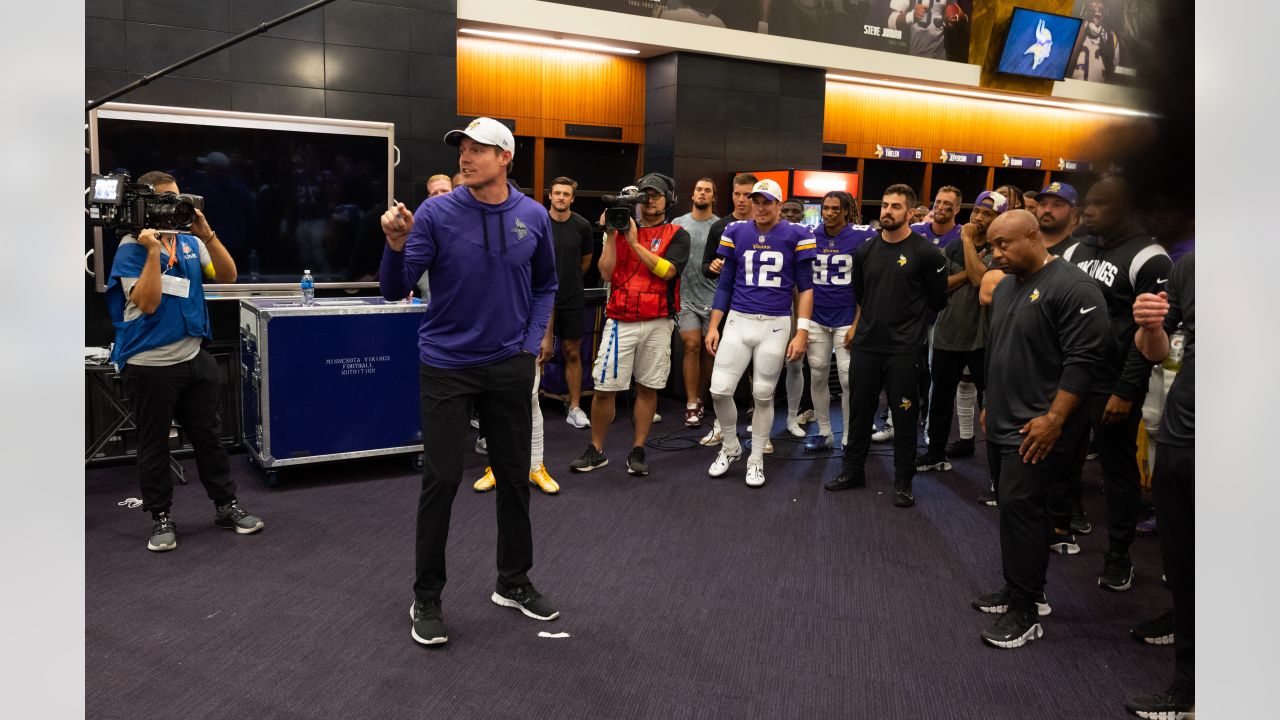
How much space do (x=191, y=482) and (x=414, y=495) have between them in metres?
1.38

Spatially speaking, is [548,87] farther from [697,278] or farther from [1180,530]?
[1180,530]

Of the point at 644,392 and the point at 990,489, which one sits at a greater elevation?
the point at 644,392

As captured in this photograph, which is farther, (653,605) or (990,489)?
(990,489)

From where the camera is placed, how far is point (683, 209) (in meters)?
9.32

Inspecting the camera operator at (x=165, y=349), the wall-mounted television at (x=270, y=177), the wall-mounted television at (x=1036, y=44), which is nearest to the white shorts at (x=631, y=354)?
the camera operator at (x=165, y=349)

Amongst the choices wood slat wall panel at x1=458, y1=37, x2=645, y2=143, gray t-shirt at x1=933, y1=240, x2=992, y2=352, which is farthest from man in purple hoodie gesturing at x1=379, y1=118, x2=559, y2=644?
wood slat wall panel at x1=458, y1=37, x2=645, y2=143

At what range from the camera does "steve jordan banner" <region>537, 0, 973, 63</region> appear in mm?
8922

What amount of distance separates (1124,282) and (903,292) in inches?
52.9

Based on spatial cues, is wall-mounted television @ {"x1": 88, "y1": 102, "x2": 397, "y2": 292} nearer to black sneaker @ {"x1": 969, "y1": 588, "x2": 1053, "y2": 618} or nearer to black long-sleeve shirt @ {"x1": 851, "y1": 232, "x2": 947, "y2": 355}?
black long-sleeve shirt @ {"x1": 851, "y1": 232, "x2": 947, "y2": 355}

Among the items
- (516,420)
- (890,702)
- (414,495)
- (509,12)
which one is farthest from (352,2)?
(890,702)

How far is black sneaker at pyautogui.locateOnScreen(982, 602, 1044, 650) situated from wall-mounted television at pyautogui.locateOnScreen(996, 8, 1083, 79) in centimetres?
944

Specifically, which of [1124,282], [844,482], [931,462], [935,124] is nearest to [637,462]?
[844,482]

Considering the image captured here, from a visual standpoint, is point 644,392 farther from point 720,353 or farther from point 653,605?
point 653,605

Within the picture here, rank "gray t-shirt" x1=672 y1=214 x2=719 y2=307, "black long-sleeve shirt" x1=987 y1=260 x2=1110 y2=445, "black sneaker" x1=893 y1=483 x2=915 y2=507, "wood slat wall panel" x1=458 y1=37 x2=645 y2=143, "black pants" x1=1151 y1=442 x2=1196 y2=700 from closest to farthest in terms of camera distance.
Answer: "black pants" x1=1151 y1=442 x2=1196 y2=700 < "black long-sleeve shirt" x1=987 y1=260 x2=1110 y2=445 < "black sneaker" x1=893 y1=483 x2=915 y2=507 < "gray t-shirt" x1=672 y1=214 x2=719 y2=307 < "wood slat wall panel" x1=458 y1=37 x2=645 y2=143
